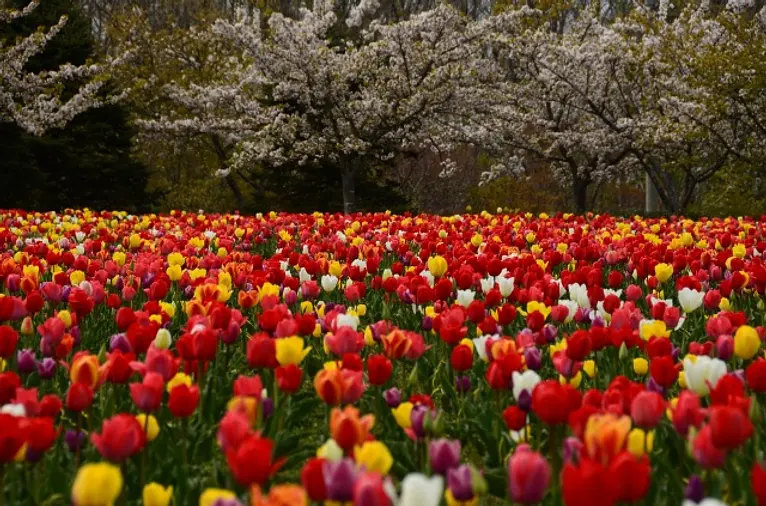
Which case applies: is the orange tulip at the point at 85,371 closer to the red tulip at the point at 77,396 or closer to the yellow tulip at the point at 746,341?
the red tulip at the point at 77,396

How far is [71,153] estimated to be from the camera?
20688mm

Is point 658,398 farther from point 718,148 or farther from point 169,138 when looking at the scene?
point 169,138

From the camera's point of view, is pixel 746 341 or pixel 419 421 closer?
pixel 419 421

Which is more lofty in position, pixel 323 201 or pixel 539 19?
pixel 539 19

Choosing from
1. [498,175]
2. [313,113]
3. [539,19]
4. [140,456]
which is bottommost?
[140,456]

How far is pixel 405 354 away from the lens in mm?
2523

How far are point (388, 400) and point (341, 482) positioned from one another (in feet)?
3.06

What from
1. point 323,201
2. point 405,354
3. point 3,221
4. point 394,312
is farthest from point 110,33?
point 405,354

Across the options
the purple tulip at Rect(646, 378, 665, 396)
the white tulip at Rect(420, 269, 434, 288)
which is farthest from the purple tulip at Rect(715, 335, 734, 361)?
the white tulip at Rect(420, 269, 434, 288)

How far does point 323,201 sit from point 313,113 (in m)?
2.70

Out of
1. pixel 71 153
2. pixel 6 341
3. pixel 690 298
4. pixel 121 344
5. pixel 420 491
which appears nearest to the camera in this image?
pixel 420 491

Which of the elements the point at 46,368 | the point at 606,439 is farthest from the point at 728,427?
the point at 46,368

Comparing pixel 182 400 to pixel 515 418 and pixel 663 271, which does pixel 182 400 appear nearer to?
pixel 515 418

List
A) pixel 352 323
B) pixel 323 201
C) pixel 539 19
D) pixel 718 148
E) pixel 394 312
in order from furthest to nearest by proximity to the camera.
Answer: pixel 539 19 < pixel 323 201 < pixel 718 148 < pixel 394 312 < pixel 352 323
